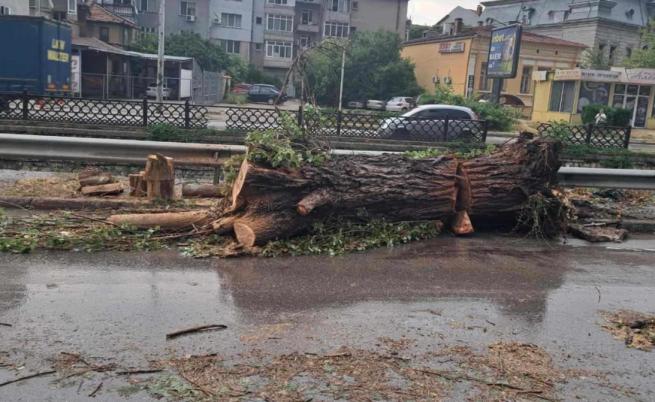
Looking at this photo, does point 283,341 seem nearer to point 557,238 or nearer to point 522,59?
point 557,238

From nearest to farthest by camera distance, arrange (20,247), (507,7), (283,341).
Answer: (283,341)
(20,247)
(507,7)

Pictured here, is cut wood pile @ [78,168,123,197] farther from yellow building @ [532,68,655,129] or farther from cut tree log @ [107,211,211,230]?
yellow building @ [532,68,655,129]

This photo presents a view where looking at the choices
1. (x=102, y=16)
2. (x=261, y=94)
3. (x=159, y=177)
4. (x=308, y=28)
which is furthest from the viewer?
(x=308, y=28)

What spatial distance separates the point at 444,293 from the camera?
551 cm

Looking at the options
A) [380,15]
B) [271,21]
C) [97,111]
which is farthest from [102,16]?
[97,111]

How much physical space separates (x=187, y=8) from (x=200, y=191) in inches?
2611

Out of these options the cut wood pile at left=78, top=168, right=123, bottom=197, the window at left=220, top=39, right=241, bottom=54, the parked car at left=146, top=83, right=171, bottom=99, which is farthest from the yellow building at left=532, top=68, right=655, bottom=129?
the window at left=220, top=39, right=241, bottom=54

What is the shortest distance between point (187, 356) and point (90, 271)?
211 centimetres

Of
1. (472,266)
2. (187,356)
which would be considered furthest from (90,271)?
(472,266)

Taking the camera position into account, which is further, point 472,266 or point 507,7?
point 507,7

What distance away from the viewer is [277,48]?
73438mm

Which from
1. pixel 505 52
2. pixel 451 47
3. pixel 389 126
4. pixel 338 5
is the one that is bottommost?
pixel 389 126

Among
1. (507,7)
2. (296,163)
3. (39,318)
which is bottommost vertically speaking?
(39,318)

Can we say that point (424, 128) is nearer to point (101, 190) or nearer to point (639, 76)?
point (101, 190)
